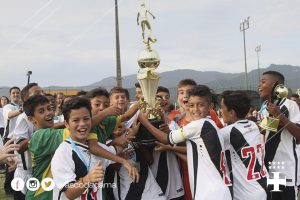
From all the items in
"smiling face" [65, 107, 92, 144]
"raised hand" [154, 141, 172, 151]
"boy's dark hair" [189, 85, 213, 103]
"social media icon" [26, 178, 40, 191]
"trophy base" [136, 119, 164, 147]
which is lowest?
"social media icon" [26, 178, 40, 191]

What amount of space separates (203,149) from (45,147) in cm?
128

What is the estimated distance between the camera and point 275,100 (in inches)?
154

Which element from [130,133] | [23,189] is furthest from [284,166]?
[23,189]

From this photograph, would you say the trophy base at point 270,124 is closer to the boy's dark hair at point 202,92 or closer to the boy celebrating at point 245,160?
the boy celebrating at point 245,160

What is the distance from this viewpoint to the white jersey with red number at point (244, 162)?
3330 mm

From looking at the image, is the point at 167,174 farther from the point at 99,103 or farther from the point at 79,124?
the point at 79,124

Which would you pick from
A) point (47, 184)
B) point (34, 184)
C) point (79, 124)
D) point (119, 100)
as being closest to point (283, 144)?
point (119, 100)

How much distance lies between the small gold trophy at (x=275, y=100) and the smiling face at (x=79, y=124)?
1.89m

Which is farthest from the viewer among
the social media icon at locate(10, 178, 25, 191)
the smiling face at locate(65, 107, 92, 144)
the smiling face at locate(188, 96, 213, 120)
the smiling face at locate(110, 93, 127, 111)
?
the social media icon at locate(10, 178, 25, 191)

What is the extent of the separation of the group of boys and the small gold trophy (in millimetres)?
66

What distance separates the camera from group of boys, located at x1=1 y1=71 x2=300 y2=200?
2879 millimetres

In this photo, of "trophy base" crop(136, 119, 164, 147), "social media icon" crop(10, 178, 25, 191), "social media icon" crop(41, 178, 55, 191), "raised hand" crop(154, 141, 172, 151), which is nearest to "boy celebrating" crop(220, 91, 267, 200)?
"raised hand" crop(154, 141, 172, 151)

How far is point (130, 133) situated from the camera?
11.0ft

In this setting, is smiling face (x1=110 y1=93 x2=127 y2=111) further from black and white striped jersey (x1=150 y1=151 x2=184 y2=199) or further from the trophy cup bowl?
black and white striped jersey (x1=150 y1=151 x2=184 y2=199)
